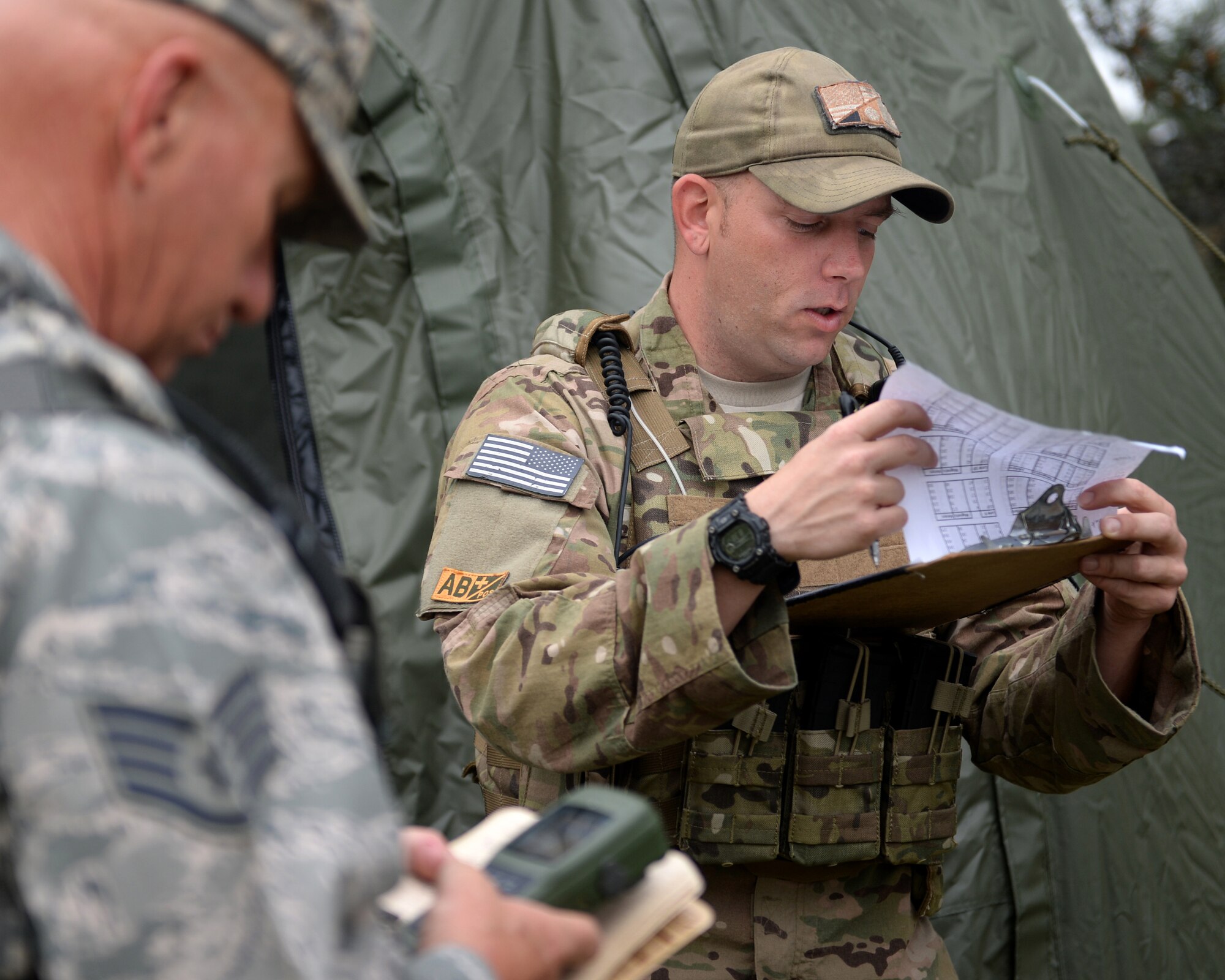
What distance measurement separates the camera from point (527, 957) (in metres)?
0.76

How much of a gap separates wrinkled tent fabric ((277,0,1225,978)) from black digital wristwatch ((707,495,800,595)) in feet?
4.01

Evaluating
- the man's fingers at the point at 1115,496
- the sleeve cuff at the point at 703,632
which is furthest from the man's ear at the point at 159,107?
the man's fingers at the point at 1115,496

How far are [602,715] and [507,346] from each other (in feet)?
4.30

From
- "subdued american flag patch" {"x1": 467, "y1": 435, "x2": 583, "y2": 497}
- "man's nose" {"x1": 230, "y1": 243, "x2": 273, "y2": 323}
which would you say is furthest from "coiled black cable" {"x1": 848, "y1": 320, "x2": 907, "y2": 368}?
"man's nose" {"x1": 230, "y1": 243, "x2": 273, "y2": 323}

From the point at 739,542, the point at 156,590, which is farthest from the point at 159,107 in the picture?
the point at 739,542

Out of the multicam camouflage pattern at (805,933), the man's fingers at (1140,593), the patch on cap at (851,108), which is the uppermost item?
the patch on cap at (851,108)

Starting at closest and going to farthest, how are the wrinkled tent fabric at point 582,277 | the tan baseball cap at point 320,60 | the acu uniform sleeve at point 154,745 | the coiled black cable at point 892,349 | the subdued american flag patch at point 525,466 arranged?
the acu uniform sleeve at point 154,745
the tan baseball cap at point 320,60
the subdued american flag patch at point 525,466
the coiled black cable at point 892,349
the wrinkled tent fabric at point 582,277

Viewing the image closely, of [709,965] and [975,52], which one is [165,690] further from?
[975,52]

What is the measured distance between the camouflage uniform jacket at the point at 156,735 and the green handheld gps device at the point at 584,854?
184mm

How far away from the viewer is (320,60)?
755 millimetres

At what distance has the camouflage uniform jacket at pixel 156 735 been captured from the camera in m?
0.60

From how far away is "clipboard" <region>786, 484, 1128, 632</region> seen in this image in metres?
1.38

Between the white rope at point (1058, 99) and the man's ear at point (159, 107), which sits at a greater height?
the man's ear at point (159, 107)

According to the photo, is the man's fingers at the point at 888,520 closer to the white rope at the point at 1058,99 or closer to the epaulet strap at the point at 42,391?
the epaulet strap at the point at 42,391
